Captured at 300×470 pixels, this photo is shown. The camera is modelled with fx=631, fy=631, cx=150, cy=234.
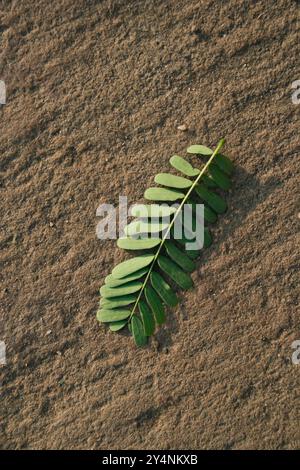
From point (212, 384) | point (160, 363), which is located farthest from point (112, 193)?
point (212, 384)

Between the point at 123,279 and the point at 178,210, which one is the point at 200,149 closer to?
the point at 178,210

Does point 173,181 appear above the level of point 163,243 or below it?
above

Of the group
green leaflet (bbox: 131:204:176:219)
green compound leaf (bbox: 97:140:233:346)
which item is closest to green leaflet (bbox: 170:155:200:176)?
green compound leaf (bbox: 97:140:233:346)

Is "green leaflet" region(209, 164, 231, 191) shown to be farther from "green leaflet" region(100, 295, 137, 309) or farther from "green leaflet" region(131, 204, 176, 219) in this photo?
"green leaflet" region(100, 295, 137, 309)

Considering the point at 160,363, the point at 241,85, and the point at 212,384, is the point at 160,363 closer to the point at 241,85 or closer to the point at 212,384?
the point at 212,384

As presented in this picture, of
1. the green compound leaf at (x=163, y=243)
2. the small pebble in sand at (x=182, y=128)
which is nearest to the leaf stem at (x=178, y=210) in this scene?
the green compound leaf at (x=163, y=243)

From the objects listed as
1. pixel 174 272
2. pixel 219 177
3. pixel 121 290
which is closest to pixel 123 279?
pixel 121 290

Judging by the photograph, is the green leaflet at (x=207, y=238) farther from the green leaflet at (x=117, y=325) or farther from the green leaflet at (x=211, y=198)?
the green leaflet at (x=117, y=325)
